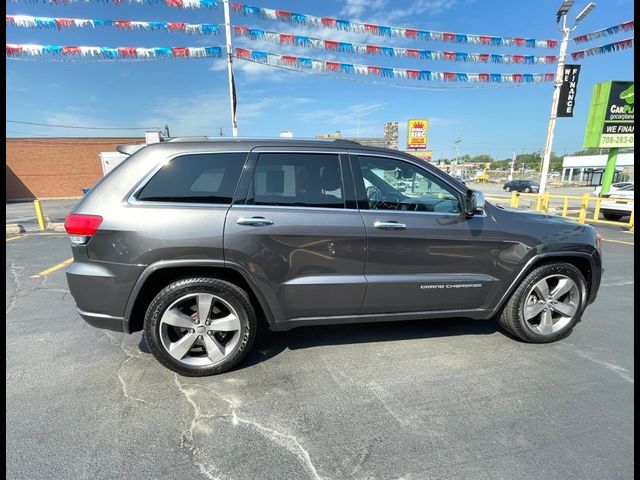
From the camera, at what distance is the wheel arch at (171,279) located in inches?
99.5

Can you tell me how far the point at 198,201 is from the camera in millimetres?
2600

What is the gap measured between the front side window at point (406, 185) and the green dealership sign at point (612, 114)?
17.0 meters

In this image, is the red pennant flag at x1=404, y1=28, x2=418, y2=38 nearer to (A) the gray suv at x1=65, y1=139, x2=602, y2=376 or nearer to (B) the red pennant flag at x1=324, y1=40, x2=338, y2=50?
(B) the red pennant flag at x1=324, y1=40, x2=338, y2=50

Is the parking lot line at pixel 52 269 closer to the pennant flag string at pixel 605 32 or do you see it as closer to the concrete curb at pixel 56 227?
the concrete curb at pixel 56 227

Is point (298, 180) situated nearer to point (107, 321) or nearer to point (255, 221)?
point (255, 221)

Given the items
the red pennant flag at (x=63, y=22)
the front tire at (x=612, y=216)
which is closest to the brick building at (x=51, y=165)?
the red pennant flag at (x=63, y=22)

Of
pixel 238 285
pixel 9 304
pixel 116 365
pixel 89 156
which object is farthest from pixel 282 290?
pixel 89 156

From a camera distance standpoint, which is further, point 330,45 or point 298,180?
point 330,45

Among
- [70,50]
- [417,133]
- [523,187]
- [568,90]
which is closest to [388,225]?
[70,50]

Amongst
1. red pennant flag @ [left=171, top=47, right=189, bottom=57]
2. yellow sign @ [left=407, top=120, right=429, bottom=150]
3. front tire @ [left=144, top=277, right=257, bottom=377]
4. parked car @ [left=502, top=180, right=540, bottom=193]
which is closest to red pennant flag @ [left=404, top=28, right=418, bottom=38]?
red pennant flag @ [left=171, top=47, right=189, bottom=57]

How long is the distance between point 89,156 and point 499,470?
37.5 meters

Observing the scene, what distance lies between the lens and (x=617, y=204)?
1186 cm

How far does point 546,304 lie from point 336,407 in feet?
7.60

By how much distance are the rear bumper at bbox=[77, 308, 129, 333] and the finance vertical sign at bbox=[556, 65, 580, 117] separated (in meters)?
16.5
